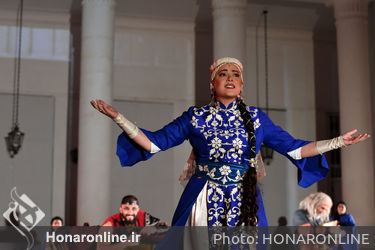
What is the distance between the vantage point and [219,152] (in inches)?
170

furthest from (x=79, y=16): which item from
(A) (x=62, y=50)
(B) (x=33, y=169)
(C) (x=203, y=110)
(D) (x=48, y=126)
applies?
(C) (x=203, y=110)

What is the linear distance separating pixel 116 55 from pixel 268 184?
468cm

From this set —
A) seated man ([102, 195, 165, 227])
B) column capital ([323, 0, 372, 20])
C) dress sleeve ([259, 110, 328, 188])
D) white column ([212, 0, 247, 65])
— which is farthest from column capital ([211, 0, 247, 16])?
dress sleeve ([259, 110, 328, 188])

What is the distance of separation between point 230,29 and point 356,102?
2798mm

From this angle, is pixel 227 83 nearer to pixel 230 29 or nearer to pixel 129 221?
pixel 129 221

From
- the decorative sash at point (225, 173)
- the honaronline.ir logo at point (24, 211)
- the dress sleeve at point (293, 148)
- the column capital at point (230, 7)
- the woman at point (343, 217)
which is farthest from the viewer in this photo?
the honaronline.ir logo at point (24, 211)

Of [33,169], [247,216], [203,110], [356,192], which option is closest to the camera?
[247,216]

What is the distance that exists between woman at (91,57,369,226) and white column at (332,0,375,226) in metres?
8.71

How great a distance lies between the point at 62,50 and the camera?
50.4 ft

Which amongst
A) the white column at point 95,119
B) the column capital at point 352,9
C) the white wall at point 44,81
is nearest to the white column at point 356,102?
the column capital at point 352,9

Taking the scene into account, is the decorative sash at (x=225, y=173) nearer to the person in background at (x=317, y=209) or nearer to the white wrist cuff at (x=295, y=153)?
the white wrist cuff at (x=295, y=153)

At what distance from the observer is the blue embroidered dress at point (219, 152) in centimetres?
429

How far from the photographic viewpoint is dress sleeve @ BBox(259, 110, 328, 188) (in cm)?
452

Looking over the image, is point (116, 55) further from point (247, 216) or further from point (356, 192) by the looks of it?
point (247, 216)
